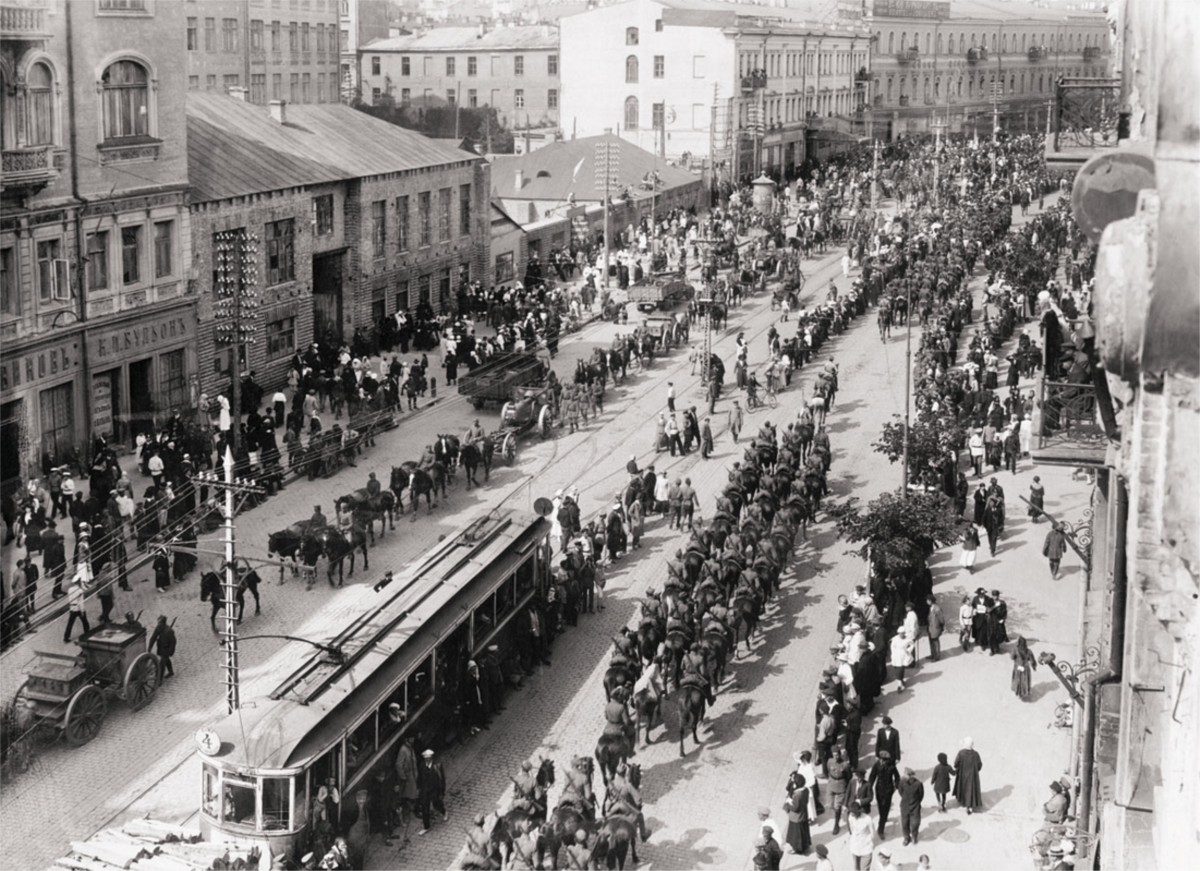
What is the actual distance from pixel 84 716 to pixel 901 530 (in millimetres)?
14200

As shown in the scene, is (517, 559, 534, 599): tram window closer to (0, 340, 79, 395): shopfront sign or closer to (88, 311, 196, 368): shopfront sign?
(0, 340, 79, 395): shopfront sign

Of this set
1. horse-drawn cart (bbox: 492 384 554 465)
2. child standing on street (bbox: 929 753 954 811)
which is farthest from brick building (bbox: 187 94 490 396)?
child standing on street (bbox: 929 753 954 811)

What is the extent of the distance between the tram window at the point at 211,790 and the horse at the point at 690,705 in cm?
736

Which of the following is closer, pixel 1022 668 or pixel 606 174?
pixel 1022 668

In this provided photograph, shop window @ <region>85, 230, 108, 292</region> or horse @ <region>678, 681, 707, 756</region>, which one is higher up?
shop window @ <region>85, 230, 108, 292</region>

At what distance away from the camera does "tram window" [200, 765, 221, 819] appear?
62.8 ft

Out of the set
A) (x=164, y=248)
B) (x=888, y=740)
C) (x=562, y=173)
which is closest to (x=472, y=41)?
(x=562, y=173)

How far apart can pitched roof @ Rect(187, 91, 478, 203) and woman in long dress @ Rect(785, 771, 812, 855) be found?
27552 millimetres

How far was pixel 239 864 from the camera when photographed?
18.0 metres

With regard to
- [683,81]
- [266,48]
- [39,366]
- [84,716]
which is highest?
[266,48]

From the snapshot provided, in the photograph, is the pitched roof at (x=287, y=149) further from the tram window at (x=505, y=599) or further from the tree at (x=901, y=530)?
the tree at (x=901, y=530)

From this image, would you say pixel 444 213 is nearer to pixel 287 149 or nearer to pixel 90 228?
pixel 287 149

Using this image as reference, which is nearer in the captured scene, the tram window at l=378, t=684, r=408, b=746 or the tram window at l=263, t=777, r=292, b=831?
the tram window at l=263, t=777, r=292, b=831

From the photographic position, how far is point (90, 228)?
3753cm
